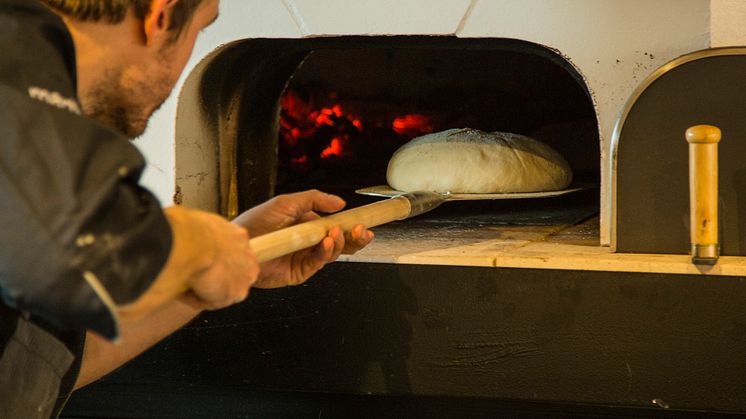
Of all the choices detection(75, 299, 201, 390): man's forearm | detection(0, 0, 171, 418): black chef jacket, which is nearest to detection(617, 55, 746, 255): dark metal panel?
detection(75, 299, 201, 390): man's forearm

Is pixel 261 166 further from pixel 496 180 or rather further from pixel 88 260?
pixel 88 260

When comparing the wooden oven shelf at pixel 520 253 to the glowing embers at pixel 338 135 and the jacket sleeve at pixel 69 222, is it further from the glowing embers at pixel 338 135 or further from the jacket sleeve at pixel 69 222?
the jacket sleeve at pixel 69 222

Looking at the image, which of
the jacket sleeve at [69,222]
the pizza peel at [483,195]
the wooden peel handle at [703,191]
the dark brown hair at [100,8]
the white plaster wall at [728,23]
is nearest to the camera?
the jacket sleeve at [69,222]

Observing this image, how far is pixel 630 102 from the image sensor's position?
4.70ft

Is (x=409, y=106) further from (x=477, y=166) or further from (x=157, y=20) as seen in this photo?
(x=157, y=20)

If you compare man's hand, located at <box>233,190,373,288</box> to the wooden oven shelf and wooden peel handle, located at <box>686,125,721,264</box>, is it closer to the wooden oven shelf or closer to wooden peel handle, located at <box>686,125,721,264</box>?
the wooden oven shelf

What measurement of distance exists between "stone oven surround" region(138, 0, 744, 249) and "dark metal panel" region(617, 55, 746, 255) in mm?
94

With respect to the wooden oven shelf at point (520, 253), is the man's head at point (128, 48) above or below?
above

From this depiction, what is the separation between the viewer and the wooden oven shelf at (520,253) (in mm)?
1388

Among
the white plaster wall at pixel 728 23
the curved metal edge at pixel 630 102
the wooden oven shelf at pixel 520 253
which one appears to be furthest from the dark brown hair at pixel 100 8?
the white plaster wall at pixel 728 23

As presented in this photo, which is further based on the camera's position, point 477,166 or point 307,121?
point 307,121

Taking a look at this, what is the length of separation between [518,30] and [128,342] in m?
0.82

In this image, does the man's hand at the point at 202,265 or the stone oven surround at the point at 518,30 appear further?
the stone oven surround at the point at 518,30

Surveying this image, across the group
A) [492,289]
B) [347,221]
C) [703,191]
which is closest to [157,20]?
[347,221]
